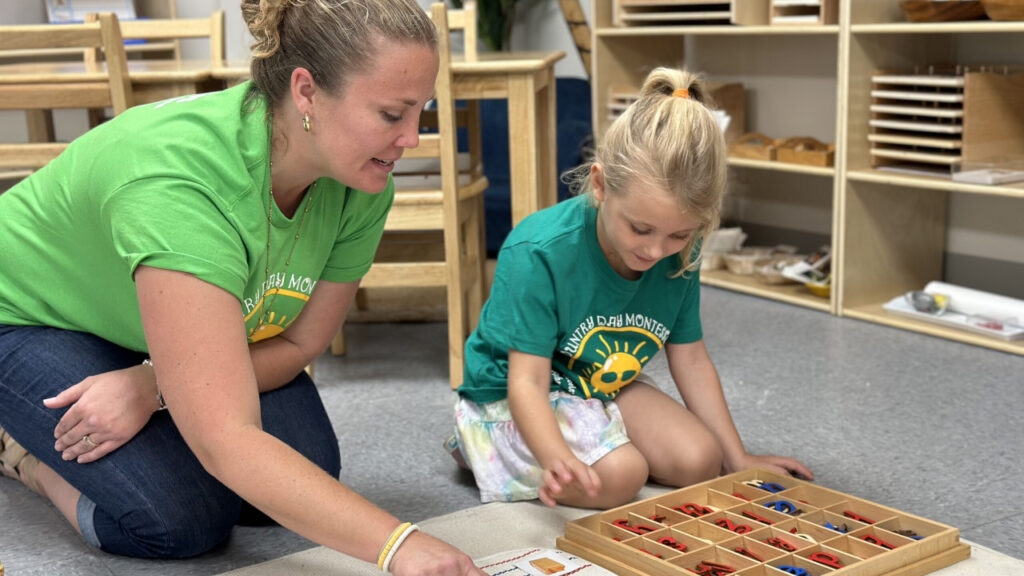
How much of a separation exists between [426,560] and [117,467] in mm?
531

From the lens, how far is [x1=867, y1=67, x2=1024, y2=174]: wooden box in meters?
2.31

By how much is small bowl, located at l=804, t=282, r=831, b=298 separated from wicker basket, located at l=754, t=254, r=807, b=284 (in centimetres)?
12

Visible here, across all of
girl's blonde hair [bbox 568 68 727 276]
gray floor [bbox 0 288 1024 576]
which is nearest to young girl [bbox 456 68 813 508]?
girl's blonde hair [bbox 568 68 727 276]

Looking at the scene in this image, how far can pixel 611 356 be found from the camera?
1506mm

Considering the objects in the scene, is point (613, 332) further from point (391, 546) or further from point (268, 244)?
point (391, 546)

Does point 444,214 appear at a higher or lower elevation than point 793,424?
higher

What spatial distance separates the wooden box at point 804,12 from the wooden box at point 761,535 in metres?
1.50

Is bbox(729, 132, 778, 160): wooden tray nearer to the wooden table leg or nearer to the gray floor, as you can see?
the gray floor

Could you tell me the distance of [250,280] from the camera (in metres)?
1.20

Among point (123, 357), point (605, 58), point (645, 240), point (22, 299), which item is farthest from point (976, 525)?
point (605, 58)

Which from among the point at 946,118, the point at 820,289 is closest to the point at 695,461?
the point at 820,289

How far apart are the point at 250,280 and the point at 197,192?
0.55 ft

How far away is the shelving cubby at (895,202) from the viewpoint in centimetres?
246

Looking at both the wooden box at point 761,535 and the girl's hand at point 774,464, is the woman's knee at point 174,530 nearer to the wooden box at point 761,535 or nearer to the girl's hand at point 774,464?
the wooden box at point 761,535
